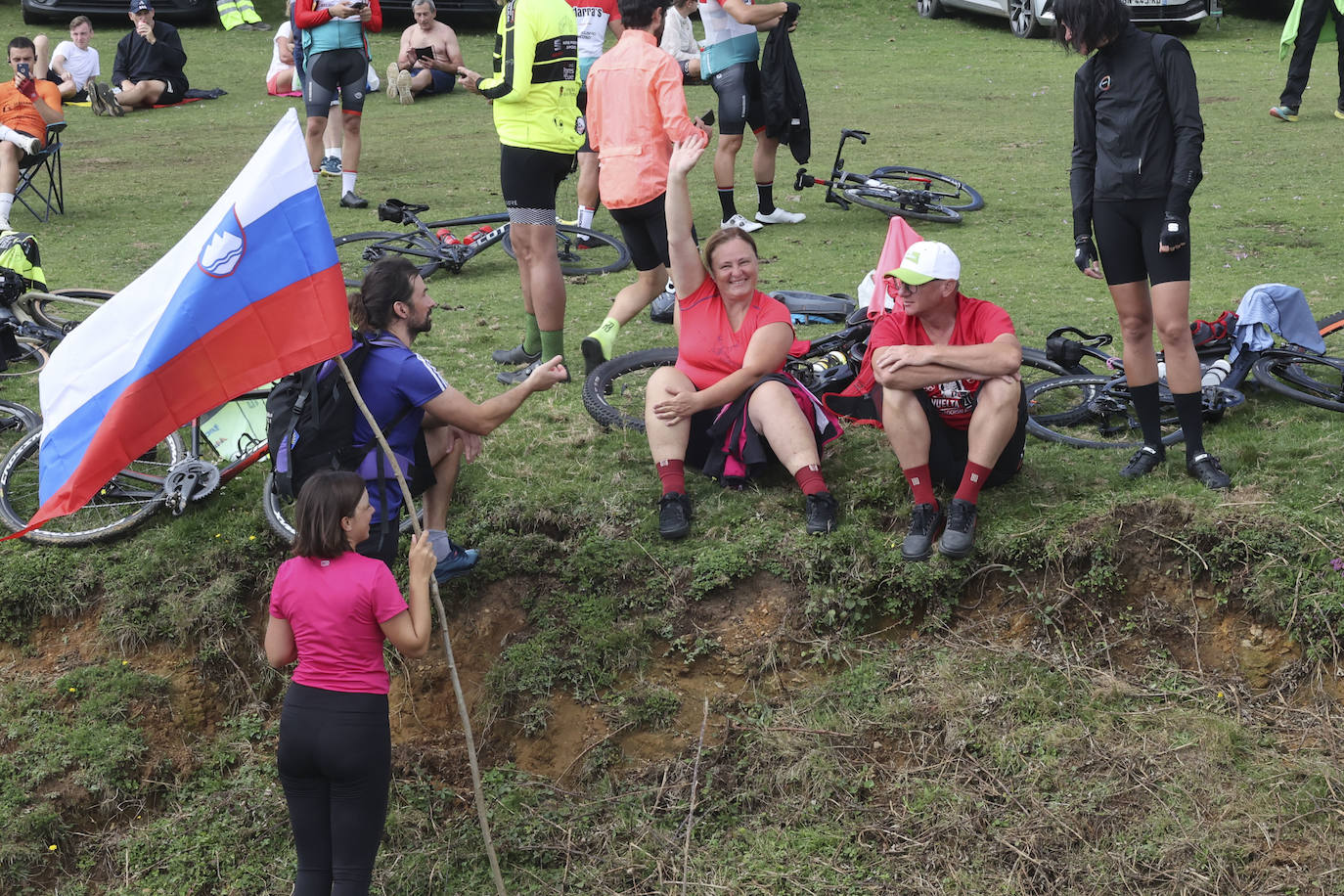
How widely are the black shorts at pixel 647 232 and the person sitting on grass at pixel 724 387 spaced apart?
3.28 ft

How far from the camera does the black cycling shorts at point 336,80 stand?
1020cm

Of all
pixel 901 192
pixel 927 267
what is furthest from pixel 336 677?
pixel 901 192

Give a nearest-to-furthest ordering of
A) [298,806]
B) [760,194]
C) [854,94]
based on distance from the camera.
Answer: [298,806], [760,194], [854,94]

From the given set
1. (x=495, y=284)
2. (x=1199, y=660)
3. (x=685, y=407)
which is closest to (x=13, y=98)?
(x=495, y=284)

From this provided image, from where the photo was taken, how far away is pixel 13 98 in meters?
10.1

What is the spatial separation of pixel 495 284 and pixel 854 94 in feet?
24.5

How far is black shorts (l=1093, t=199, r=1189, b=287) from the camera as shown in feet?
16.2

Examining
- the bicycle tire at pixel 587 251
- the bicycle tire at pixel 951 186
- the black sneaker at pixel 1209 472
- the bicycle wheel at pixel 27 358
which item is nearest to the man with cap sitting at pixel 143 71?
the bicycle tire at pixel 587 251

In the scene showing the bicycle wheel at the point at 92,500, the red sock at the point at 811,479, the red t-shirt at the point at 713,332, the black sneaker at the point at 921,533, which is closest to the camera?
the black sneaker at the point at 921,533

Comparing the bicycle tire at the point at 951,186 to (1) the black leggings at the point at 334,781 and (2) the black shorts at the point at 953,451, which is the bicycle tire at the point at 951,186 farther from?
(1) the black leggings at the point at 334,781

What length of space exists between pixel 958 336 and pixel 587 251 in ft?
14.9

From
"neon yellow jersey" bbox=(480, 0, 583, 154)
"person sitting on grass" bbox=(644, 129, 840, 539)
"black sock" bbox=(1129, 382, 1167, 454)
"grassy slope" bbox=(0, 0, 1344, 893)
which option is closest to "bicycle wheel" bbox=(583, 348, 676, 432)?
"grassy slope" bbox=(0, 0, 1344, 893)

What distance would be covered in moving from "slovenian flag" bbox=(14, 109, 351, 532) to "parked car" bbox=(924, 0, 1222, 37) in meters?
13.4

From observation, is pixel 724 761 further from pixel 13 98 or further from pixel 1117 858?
pixel 13 98
